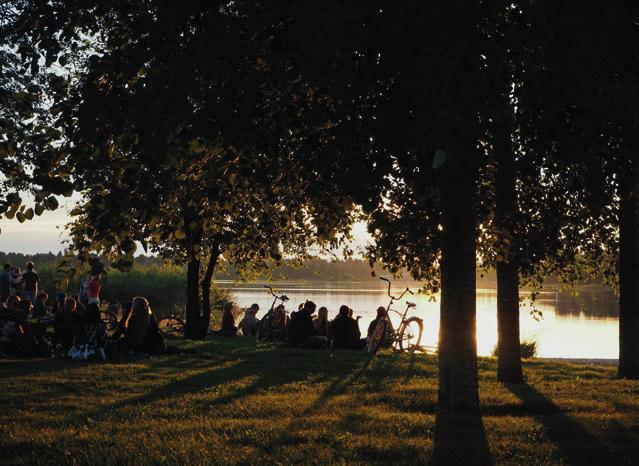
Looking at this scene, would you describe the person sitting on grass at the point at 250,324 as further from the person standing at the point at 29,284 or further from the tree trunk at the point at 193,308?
the person standing at the point at 29,284

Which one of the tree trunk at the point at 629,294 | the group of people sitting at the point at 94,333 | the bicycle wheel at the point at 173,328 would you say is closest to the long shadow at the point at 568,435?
the tree trunk at the point at 629,294

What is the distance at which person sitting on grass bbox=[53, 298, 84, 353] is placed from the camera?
15.5 m

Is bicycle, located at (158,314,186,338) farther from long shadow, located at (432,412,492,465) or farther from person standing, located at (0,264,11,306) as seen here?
long shadow, located at (432,412,492,465)

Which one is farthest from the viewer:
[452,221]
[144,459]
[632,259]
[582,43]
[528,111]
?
[632,259]

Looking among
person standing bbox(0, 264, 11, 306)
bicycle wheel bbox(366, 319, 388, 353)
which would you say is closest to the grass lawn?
bicycle wheel bbox(366, 319, 388, 353)

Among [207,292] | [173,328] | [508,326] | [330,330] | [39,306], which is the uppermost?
[207,292]

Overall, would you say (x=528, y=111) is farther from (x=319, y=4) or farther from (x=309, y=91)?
(x=319, y=4)

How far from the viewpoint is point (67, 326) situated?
51.5ft

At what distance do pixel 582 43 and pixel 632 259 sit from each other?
1083 centimetres

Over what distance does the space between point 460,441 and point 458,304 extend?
1.78 metres

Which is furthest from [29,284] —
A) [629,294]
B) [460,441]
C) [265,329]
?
[460,441]

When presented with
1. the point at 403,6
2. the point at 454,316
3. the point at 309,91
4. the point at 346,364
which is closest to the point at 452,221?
the point at 454,316

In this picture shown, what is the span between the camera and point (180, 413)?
9383 millimetres

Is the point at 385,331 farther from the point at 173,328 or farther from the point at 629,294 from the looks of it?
the point at 173,328
